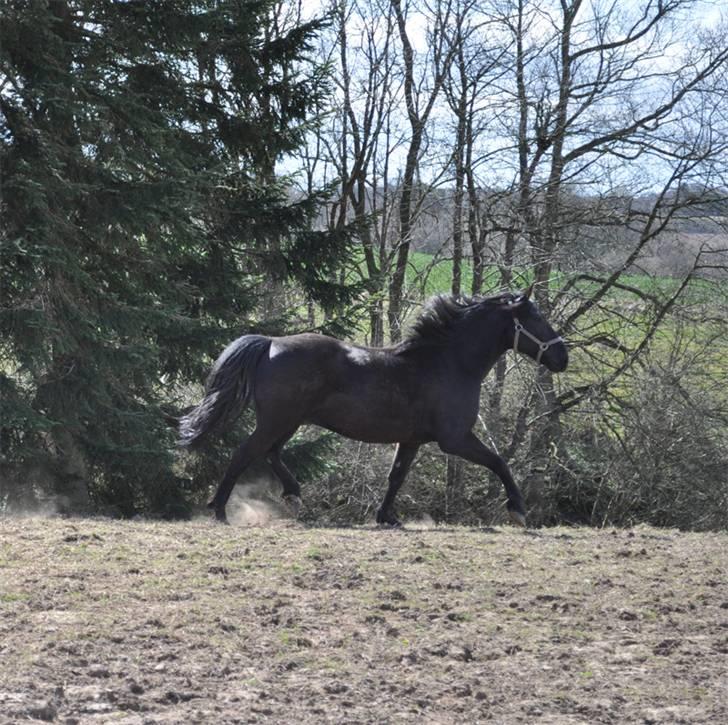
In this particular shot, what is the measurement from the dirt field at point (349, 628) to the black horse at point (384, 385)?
1.68 m

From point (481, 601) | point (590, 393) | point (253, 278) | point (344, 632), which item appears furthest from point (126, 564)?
point (590, 393)

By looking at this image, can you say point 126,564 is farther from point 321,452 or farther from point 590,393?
point 590,393

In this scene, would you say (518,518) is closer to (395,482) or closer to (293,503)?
(395,482)

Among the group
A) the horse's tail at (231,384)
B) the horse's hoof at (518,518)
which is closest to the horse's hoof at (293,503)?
the horse's tail at (231,384)

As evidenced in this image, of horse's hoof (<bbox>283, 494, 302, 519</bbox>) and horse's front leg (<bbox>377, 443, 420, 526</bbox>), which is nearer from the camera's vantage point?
horse's hoof (<bbox>283, 494, 302, 519</bbox>)

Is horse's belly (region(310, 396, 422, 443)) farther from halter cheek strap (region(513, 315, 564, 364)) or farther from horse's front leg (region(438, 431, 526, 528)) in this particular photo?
halter cheek strap (region(513, 315, 564, 364))

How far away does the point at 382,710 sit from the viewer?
16.1ft

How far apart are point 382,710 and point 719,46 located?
55.5 feet

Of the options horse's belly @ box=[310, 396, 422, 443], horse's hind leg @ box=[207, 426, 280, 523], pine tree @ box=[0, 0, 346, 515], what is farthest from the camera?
pine tree @ box=[0, 0, 346, 515]

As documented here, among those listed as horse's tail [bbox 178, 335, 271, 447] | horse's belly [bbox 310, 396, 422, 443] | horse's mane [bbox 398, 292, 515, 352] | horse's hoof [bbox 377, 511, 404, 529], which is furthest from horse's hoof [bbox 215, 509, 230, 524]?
horse's mane [bbox 398, 292, 515, 352]

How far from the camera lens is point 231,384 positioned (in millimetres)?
10062

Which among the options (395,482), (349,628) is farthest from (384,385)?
(349,628)

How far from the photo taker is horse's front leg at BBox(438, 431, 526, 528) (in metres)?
10.5

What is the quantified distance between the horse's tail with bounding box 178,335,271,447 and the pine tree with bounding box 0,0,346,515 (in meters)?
2.77
